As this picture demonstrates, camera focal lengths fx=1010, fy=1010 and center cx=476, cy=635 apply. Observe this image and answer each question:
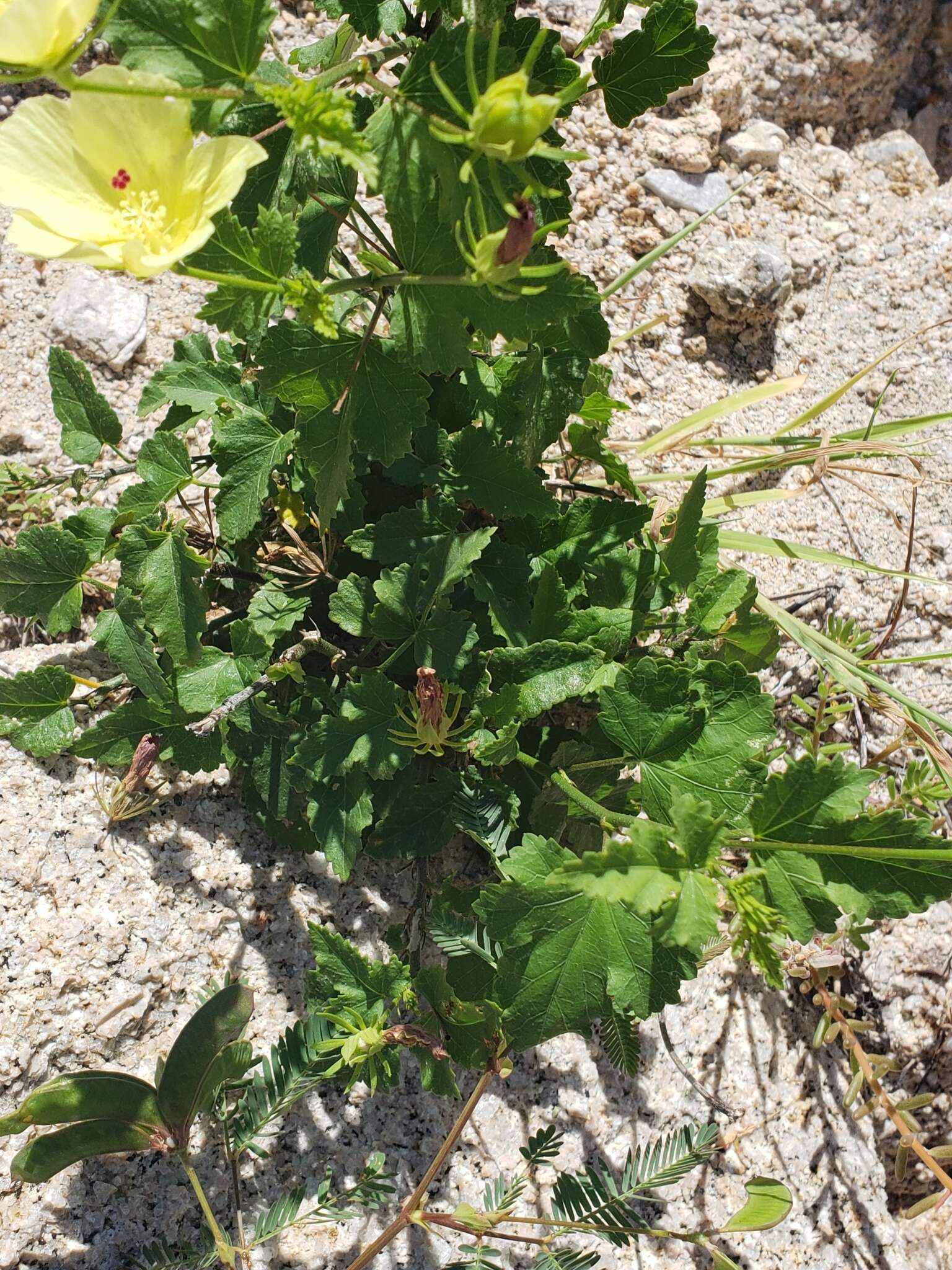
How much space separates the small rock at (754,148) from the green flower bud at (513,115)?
1.93 m

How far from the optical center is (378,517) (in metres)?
1.84

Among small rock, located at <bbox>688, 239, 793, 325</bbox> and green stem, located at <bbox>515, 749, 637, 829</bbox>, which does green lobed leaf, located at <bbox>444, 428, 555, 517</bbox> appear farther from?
small rock, located at <bbox>688, 239, 793, 325</bbox>

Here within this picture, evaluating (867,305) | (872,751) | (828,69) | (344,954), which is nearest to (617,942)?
(344,954)

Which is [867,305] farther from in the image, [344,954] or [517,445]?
[344,954]

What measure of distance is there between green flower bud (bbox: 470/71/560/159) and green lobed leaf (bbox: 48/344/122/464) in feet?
3.55

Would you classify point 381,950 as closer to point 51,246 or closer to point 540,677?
point 540,677

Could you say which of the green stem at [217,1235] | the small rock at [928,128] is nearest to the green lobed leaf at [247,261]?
the green stem at [217,1235]

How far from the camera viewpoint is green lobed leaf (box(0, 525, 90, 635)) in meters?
1.73

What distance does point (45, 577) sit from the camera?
176cm

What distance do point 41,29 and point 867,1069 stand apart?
2.00m

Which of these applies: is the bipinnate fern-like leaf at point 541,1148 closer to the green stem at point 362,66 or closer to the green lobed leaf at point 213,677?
the green lobed leaf at point 213,677

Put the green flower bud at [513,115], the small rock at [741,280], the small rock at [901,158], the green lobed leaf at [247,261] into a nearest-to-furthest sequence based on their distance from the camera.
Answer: the green flower bud at [513,115], the green lobed leaf at [247,261], the small rock at [741,280], the small rock at [901,158]

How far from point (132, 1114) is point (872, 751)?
1610 mm

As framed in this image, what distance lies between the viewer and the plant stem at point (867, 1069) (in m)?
1.76
